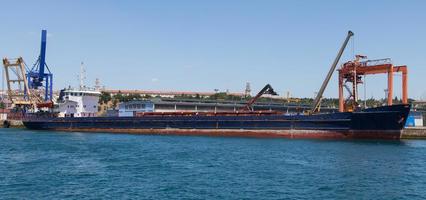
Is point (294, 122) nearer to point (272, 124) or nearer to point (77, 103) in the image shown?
point (272, 124)

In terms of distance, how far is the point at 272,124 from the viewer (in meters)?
52.0

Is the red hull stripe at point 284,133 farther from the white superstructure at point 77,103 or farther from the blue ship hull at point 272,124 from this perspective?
the white superstructure at point 77,103

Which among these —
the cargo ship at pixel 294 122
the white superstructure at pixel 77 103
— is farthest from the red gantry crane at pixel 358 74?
the white superstructure at pixel 77 103

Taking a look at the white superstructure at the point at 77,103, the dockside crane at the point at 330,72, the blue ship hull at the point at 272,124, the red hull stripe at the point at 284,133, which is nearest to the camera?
the blue ship hull at the point at 272,124

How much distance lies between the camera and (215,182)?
75.7 feet

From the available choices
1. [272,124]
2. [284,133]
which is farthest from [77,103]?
[284,133]

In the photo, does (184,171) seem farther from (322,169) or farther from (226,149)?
(226,149)

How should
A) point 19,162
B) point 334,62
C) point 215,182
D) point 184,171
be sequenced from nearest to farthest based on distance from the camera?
point 215,182 < point 184,171 < point 19,162 < point 334,62

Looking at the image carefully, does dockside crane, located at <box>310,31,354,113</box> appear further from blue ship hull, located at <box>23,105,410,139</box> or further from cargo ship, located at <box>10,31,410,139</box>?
blue ship hull, located at <box>23,105,410,139</box>

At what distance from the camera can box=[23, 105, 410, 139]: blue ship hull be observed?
46.6 m

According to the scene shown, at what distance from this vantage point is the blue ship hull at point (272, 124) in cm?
4656

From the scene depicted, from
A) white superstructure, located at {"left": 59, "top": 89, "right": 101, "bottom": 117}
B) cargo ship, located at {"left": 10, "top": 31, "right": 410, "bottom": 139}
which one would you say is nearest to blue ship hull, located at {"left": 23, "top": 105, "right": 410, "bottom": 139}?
cargo ship, located at {"left": 10, "top": 31, "right": 410, "bottom": 139}

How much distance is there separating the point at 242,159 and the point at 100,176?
10.7 meters

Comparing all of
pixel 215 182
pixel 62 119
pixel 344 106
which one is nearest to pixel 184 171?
pixel 215 182
